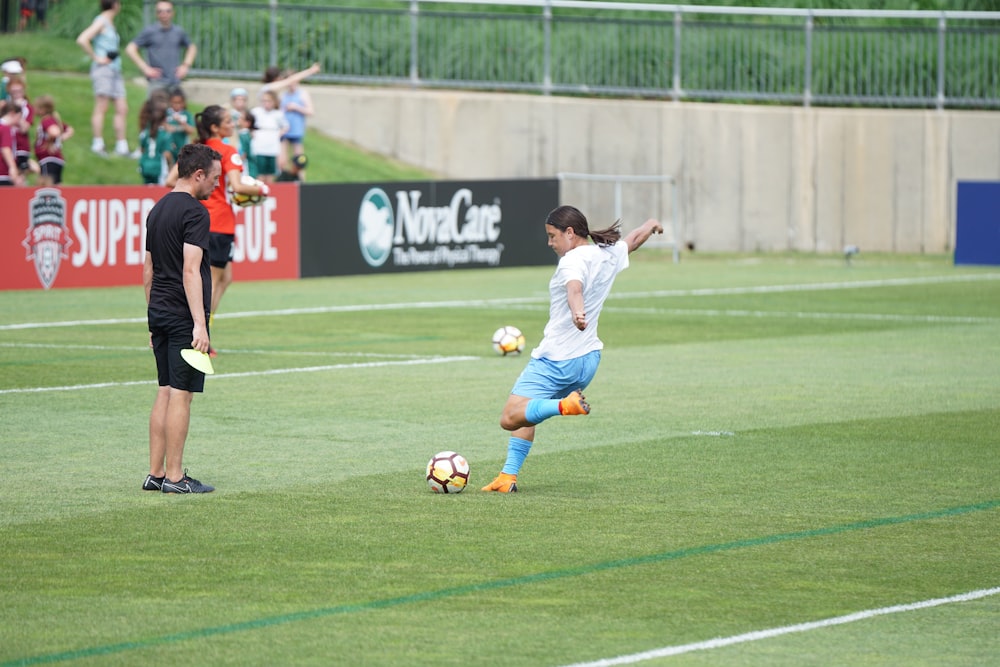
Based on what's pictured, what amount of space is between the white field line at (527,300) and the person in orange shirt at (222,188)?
3041 millimetres

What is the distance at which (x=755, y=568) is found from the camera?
8586 millimetres

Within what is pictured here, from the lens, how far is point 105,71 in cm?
3006

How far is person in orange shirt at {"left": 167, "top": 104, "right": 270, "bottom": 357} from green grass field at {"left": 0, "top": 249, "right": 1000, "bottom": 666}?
0.93 m

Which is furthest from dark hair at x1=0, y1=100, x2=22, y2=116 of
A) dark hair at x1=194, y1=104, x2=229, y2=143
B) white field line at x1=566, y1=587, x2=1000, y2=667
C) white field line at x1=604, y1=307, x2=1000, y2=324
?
white field line at x1=566, y1=587, x2=1000, y2=667

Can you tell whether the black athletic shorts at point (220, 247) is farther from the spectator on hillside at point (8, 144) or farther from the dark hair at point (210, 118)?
the spectator on hillside at point (8, 144)

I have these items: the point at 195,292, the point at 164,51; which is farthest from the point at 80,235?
the point at 195,292

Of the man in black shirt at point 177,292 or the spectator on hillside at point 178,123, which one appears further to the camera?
the spectator on hillside at point 178,123

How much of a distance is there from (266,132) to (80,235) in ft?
15.1

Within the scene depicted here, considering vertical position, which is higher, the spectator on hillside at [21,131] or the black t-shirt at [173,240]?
the spectator on hillside at [21,131]

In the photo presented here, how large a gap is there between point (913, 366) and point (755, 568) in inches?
364

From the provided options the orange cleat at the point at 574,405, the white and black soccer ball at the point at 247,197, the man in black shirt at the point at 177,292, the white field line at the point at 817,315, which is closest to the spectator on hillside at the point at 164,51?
the white field line at the point at 817,315

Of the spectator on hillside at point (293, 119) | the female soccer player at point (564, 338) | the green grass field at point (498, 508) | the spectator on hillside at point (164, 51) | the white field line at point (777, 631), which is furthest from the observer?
the spectator on hillside at point (293, 119)

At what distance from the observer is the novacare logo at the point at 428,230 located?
Answer: 94.8 ft

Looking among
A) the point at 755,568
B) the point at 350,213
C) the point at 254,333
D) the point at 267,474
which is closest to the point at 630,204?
the point at 350,213
